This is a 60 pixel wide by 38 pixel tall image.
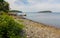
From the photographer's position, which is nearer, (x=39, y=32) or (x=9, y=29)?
(x=9, y=29)

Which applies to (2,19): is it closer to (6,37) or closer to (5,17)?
(5,17)

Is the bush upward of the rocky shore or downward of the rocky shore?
upward

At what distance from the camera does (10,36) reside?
25.6 feet

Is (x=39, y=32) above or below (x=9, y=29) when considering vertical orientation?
below

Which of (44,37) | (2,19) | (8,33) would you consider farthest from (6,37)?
(44,37)

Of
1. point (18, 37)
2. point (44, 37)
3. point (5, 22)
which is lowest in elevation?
point (44, 37)

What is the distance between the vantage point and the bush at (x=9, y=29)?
25.7 ft

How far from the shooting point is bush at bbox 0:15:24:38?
7836 mm

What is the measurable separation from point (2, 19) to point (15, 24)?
0.56 m

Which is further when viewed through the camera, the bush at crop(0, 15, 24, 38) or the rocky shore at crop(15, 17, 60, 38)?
the rocky shore at crop(15, 17, 60, 38)

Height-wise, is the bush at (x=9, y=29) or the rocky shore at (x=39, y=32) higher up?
the bush at (x=9, y=29)

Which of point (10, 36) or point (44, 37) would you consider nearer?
point (10, 36)

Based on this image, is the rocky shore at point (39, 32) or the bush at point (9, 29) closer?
the bush at point (9, 29)

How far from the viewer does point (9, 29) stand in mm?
7906
